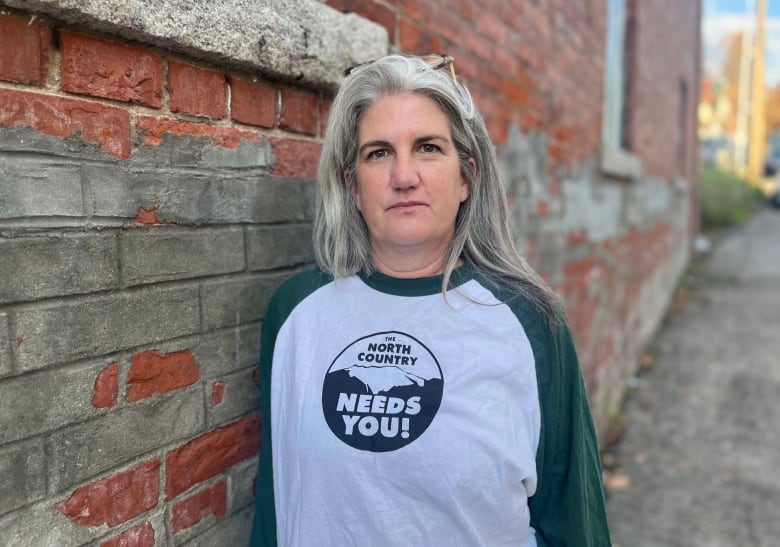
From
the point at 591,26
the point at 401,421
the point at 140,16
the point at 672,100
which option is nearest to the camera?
the point at 140,16

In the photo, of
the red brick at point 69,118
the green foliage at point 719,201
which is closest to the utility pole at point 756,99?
the green foliage at point 719,201

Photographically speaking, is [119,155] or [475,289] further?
[475,289]

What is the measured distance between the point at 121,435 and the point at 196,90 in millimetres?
729

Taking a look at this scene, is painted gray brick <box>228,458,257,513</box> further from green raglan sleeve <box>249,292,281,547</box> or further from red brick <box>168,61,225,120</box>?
red brick <box>168,61,225,120</box>

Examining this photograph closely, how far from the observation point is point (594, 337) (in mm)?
4590

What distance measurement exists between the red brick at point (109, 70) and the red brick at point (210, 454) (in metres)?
0.74

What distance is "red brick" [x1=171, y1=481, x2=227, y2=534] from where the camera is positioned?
1450mm

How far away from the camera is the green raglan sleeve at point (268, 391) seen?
5.15 ft

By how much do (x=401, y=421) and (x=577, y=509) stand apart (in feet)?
1.47

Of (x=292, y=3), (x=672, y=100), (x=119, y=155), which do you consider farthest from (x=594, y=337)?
(x=672, y=100)

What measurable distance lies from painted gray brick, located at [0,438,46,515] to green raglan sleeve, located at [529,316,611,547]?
980mm

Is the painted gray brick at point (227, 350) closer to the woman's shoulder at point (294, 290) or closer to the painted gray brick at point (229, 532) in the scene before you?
the woman's shoulder at point (294, 290)

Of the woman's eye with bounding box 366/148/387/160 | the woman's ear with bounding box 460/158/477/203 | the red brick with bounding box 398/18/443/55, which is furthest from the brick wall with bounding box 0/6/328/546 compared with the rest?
the red brick with bounding box 398/18/443/55

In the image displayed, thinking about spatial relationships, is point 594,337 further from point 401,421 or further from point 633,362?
point 401,421
